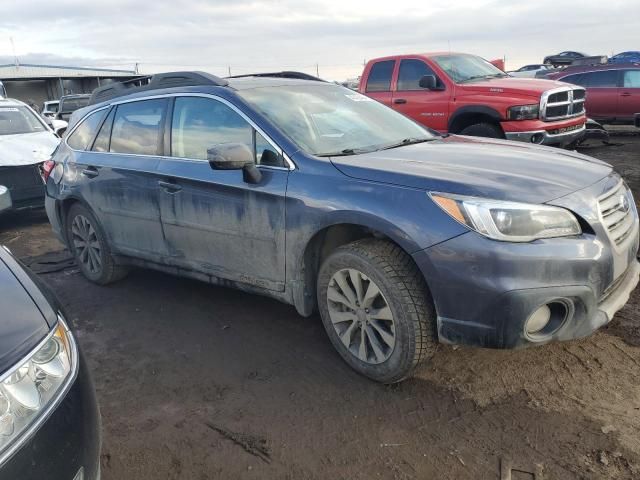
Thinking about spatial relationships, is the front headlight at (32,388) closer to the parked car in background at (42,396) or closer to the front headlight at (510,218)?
the parked car in background at (42,396)

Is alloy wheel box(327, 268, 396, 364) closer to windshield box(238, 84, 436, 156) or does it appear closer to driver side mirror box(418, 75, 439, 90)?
windshield box(238, 84, 436, 156)

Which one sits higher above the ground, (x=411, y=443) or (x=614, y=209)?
(x=614, y=209)

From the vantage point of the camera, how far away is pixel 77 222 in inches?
198

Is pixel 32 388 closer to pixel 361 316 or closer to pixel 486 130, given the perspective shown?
pixel 361 316

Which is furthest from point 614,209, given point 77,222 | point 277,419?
point 77,222

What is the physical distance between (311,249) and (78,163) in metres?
2.66

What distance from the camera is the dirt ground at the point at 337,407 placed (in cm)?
251

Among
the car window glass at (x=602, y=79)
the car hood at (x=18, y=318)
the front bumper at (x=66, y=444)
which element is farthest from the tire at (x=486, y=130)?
the front bumper at (x=66, y=444)

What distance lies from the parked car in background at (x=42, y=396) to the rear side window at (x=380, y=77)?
8353mm

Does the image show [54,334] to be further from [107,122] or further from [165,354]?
[107,122]

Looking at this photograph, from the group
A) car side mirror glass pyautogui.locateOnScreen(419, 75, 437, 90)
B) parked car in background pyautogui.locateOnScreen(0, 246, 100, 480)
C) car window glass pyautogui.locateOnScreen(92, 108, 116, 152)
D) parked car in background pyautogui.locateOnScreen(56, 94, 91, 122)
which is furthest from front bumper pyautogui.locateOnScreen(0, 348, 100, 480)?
parked car in background pyautogui.locateOnScreen(56, 94, 91, 122)

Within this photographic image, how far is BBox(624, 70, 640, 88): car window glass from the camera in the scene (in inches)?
499

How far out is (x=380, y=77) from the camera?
971 centimetres

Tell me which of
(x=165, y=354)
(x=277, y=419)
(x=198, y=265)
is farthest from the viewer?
(x=198, y=265)
